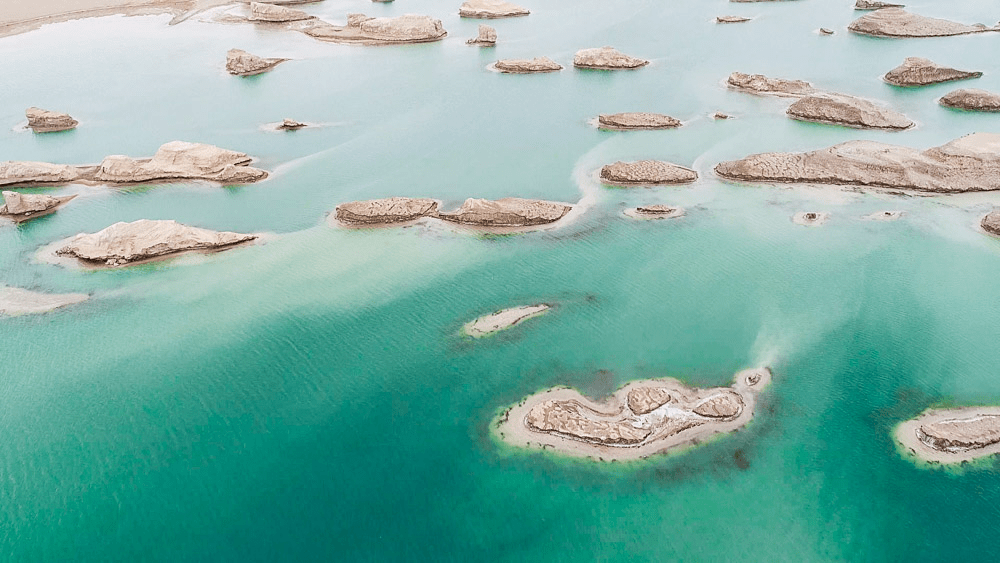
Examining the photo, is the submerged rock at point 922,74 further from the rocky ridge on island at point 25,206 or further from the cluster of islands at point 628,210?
the rocky ridge on island at point 25,206

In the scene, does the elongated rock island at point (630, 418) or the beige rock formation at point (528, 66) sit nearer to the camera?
the elongated rock island at point (630, 418)

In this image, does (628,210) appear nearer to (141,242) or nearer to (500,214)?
(500,214)

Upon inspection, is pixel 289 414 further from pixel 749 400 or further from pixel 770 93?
pixel 770 93

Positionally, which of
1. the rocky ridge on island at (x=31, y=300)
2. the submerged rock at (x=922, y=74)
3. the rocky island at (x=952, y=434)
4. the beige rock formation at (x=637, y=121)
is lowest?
the rocky island at (x=952, y=434)

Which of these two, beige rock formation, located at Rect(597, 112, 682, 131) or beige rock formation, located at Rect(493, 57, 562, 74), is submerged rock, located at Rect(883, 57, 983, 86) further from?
beige rock formation, located at Rect(493, 57, 562, 74)

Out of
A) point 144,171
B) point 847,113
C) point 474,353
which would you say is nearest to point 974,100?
point 847,113

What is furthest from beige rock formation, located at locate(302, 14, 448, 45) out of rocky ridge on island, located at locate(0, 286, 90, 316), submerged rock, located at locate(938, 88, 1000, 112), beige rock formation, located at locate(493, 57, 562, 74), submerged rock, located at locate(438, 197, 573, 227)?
submerged rock, located at locate(938, 88, 1000, 112)

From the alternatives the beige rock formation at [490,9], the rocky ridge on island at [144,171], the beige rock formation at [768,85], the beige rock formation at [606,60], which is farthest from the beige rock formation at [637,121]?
the beige rock formation at [490,9]
